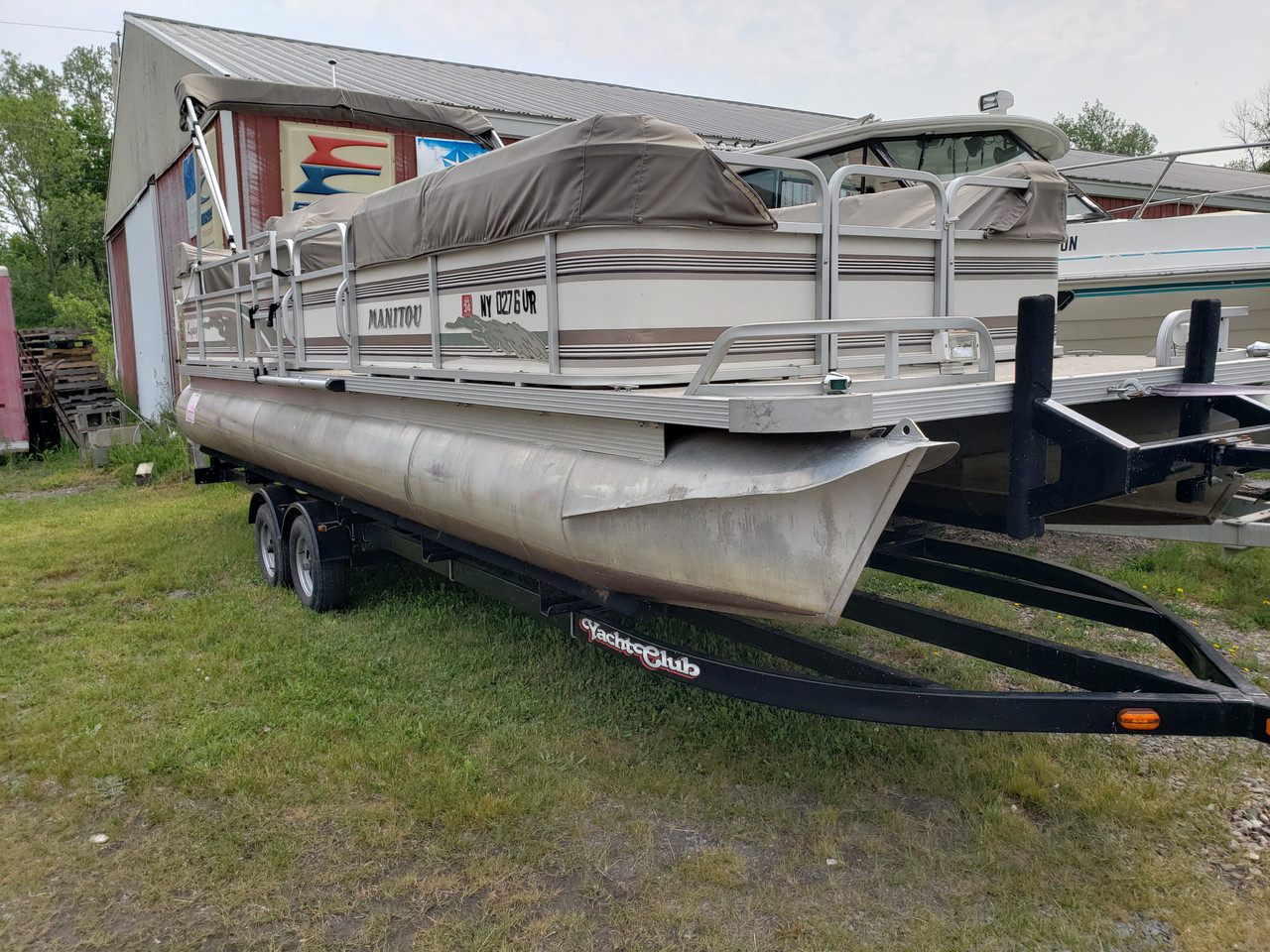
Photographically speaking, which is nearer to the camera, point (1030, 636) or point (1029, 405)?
point (1029, 405)

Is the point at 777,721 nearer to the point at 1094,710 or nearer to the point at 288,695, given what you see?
the point at 1094,710

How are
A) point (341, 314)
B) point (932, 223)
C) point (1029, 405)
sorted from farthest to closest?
point (341, 314), point (932, 223), point (1029, 405)

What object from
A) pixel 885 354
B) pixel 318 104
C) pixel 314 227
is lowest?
pixel 885 354

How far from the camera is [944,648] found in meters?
3.99

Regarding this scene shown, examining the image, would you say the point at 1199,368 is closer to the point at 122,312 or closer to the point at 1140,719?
the point at 1140,719

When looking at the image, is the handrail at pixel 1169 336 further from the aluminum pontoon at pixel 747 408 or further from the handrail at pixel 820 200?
the handrail at pixel 820 200

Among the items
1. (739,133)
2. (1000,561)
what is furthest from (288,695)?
(739,133)

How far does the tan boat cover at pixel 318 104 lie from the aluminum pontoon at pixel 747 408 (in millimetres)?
3544

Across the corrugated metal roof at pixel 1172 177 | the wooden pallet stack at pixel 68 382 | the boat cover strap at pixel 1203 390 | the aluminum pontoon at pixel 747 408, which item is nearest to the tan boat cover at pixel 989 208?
the aluminum pontoon at pixel 747 408

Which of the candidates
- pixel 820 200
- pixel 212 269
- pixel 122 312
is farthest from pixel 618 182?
pixel 122 312

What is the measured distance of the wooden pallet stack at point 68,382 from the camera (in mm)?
15289

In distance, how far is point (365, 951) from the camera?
113 inches

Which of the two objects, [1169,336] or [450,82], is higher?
[450,82]

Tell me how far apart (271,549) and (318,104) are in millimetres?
3773
